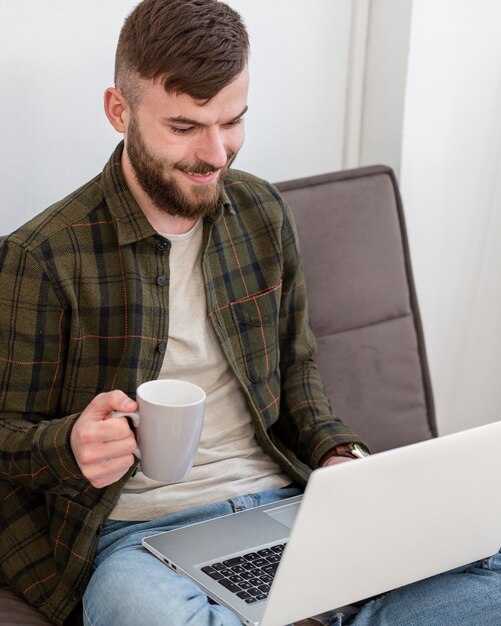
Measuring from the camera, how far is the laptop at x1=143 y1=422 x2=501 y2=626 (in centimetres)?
110

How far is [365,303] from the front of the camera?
6.17 feet

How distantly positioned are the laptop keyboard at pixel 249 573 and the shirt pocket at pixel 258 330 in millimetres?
315

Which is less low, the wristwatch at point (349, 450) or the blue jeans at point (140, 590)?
the wristwatch at point (349, 450)

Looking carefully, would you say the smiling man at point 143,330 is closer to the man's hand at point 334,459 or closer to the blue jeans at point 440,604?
the man's hand at point 334,459

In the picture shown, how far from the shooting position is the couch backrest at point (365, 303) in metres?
1.83

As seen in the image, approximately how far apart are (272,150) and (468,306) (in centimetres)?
66

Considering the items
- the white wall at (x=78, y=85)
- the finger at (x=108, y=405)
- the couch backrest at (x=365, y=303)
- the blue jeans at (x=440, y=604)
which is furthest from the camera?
the couch backrest at (x=365, y=303)

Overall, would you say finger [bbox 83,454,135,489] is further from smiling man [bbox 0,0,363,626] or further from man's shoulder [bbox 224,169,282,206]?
man's shoulder [bbox 224,169,282,206]

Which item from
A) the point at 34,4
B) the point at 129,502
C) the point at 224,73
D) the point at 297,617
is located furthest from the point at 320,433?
the point at 34,4

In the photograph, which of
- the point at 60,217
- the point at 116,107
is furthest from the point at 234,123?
the point at 60,217

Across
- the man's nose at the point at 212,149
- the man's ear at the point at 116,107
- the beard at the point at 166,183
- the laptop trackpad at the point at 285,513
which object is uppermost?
the man's ear at the point at 116,107

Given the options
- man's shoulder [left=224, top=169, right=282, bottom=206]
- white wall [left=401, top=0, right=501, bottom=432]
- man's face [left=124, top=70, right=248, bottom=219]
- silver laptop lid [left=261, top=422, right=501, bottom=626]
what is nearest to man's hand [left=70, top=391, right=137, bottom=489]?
silver laptop lid [left=261, top=422, right=501, bottom=626]

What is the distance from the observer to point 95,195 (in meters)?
1.48

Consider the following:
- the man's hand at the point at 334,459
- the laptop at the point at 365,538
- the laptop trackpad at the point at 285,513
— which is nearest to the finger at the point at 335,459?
the man's hand at the point at 334,459
